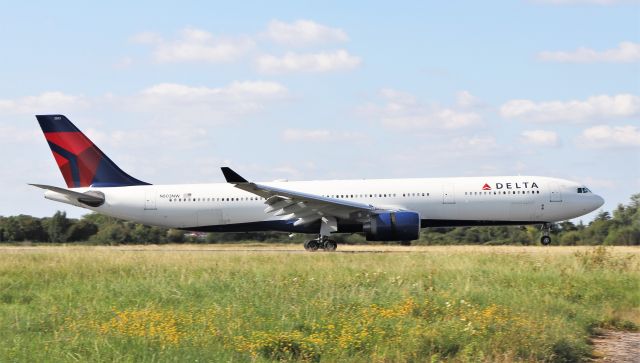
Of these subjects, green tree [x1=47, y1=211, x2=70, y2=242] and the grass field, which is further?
green tree [x1=47, y1=211, x2=70, y2=242]

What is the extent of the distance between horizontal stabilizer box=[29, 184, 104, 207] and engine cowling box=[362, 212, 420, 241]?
40.7 feet

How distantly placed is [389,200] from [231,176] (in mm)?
6840

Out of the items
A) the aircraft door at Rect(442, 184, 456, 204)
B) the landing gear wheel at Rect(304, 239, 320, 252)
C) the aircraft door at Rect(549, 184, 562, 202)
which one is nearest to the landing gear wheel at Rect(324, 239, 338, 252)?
the landing gear wheel at Rect(304, 239, 320, 252)

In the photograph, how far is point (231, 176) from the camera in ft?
96.5

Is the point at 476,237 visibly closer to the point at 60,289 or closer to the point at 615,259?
the point at 615,259

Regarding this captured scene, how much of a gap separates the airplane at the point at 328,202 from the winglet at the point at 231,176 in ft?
0.13

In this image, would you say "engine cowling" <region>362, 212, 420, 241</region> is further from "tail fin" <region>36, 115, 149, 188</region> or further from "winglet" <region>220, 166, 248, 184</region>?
"tail fin" <region>36, 115, 149, 188</region>

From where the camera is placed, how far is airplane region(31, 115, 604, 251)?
31.0 meters

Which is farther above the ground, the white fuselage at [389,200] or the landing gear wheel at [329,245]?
the white fuselage at [389,200]

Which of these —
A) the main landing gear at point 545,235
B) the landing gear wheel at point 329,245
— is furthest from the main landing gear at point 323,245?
the main landing gear at point 545,235

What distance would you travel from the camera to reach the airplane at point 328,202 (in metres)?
31.0

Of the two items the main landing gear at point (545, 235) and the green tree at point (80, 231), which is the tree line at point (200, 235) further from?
the main landing gear at point (545, 235)

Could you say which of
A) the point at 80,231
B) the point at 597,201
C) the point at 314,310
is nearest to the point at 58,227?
the point at 80,231

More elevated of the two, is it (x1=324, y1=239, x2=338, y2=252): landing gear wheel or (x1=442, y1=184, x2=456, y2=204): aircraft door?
(x1=442, y1=184, x2=456, y2=204): aircraft door
